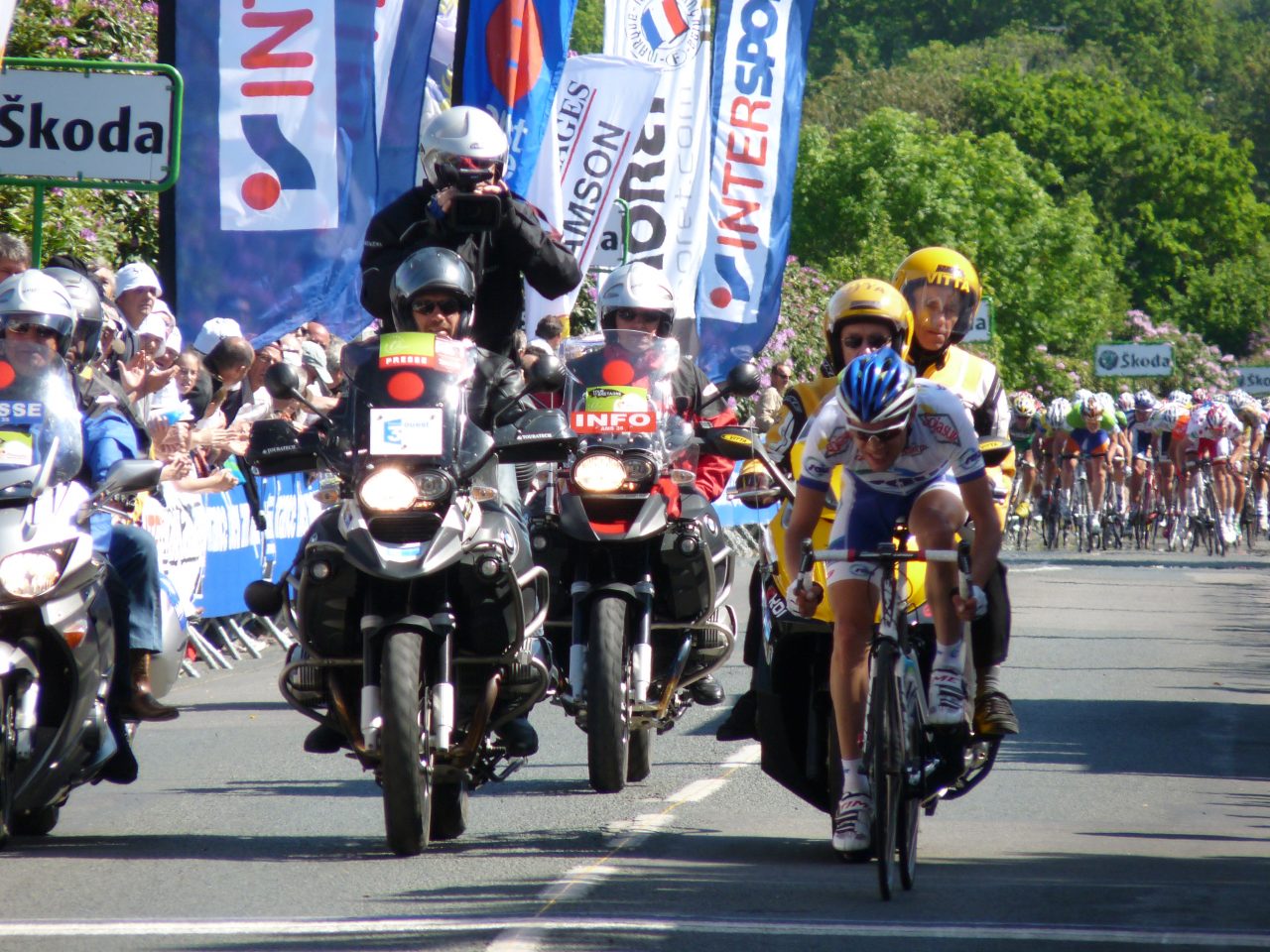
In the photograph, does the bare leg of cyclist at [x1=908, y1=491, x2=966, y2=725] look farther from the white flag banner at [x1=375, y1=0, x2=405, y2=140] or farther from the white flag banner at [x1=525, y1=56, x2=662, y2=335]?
the white flag banner at [x1=525, y1=56, x2=662, y2=335]

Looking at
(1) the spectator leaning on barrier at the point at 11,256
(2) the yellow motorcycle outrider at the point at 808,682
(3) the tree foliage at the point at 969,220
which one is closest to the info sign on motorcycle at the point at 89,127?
(1) the spectator leaning on barrier at the point at 11,256

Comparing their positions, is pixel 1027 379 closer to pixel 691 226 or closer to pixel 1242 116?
pixel 1242 116

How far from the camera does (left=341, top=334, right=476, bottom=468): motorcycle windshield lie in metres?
7.84

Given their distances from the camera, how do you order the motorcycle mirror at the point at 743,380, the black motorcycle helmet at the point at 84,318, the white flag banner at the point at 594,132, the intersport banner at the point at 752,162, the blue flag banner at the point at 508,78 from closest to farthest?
the black motorcycle helmet at the point at 84,318 → the motorcycle mirror at the point at 743,380 → the blue flag banner at the point at 508,78 → the white flag banner at the point at 594,132 → the intersport banner at the point at 752,162

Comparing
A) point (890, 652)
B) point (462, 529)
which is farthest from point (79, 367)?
point (890, 652)

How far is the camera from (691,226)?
77.6 feet

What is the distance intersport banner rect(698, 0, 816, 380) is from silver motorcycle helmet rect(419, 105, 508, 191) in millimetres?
15370

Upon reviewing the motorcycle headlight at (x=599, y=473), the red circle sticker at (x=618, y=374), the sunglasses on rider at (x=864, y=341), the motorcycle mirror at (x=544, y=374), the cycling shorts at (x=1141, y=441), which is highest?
the sunglasses on rider at (x=864, y=341)

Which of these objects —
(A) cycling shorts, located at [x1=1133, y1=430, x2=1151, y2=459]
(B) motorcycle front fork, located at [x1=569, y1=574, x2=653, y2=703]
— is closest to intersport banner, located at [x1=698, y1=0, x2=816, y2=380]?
(A) cycling shorts, located at [x1=1133, y1=430, x2=1151, y2=459]

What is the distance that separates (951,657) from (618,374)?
2.59 metres

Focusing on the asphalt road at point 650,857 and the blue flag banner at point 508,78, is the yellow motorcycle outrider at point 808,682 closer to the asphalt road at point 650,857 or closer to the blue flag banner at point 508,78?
the asphalt road at point 650,857

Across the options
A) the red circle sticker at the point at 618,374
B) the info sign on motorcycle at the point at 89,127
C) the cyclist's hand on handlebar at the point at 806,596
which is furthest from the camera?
the info sign on motorcycle at the point at 89,127

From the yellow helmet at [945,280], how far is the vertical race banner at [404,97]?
8.05 m

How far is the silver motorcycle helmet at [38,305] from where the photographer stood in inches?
325
